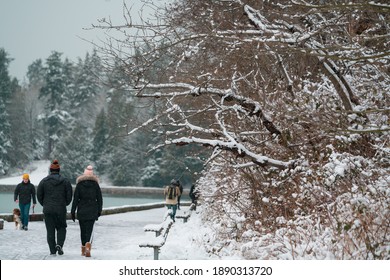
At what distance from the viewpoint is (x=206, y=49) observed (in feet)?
41.4

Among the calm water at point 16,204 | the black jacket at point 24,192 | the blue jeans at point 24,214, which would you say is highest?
the black jacket at point 24,192

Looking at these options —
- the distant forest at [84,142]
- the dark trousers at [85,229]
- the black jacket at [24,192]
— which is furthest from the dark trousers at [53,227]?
the distant forest at [84,142]

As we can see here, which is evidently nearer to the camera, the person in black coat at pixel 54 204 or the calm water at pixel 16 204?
the person in black coat at pixel 54 204

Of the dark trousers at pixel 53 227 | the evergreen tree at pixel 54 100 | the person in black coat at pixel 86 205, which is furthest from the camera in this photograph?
the evergreen tree at pixel 54 100

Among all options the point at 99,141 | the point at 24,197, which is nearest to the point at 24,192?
the point at 24,197

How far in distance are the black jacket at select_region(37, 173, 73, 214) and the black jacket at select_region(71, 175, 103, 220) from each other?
6.0 inches

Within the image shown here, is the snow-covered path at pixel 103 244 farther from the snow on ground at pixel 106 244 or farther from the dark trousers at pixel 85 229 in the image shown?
the dark trousers at pixel 85 229

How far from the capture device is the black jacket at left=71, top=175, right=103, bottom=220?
10.5 m

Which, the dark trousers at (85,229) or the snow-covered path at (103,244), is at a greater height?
the dark trousers at (85,229)

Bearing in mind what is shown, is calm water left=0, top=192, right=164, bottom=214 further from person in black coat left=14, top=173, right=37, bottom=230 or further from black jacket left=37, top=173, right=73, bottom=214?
black jacket left=37, top=173, right=73, bottom=214

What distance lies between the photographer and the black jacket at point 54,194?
1044cm

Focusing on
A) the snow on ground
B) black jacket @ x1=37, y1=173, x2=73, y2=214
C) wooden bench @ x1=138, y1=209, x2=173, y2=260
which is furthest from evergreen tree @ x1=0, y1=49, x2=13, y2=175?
black jacket @ x1=37, y1=173, x2=73, y2=214
